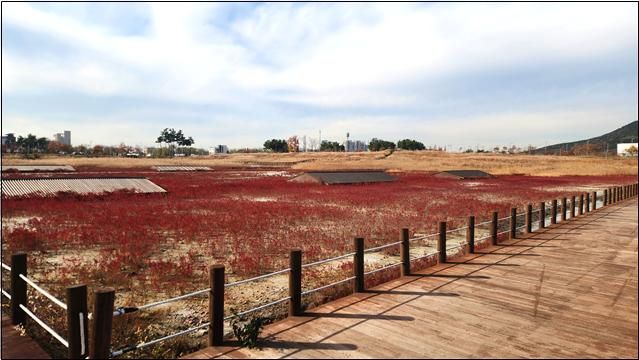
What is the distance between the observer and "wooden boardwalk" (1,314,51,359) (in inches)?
226

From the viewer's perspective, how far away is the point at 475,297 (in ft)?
27.8

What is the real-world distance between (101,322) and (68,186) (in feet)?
109

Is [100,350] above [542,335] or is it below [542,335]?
above

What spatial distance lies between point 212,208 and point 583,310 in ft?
75.2

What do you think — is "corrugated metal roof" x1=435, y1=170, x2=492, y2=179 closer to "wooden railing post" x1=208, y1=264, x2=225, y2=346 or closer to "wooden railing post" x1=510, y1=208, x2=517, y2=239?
"wooden railing post" x1=510, y1=208, x2=517, y2=239

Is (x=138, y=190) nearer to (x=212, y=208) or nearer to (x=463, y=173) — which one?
(x=212, y=208)

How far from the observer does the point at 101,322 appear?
519cm

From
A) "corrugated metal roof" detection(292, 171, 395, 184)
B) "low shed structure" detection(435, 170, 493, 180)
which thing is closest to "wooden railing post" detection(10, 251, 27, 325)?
"corrugated metal roof" detection(292, 171, 395, 184)

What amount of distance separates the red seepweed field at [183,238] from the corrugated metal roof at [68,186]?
1.97 m

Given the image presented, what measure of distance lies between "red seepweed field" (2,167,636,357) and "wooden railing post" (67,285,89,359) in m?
1.49

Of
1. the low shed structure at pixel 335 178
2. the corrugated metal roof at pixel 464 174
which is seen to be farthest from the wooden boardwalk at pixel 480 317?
the corrugated metal roof at pixel 464 174

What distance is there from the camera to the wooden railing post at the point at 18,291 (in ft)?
23.1

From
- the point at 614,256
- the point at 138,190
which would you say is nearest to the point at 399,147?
the point at 138,190

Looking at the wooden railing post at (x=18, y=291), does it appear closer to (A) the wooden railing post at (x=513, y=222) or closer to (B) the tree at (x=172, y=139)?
(A) the wooden railing post at (x=513, y=222)
